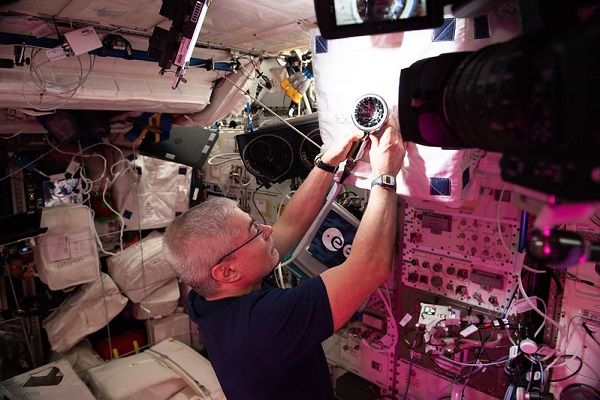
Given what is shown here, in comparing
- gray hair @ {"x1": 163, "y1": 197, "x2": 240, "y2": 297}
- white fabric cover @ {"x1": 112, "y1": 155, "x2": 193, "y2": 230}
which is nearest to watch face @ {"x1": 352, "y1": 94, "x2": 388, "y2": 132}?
gray hair @ {"x1": 163, "y1": 197, "x2": 240, "y2": 297}

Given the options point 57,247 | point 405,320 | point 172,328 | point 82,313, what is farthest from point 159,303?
point 405,320

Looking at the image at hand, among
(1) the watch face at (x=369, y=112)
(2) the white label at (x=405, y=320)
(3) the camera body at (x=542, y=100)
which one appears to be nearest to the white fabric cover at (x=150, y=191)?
(2) the white label at (x=405, y=320)

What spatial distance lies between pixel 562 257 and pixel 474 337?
6.33 feet

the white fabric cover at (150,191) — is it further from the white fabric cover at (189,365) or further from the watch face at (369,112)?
the watch face at (369,112)

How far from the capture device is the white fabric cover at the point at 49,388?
9.58ft

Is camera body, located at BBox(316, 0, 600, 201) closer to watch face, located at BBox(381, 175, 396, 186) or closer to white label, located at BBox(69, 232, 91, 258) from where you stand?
watch face, located at BBox(381, 175, 396, 186)

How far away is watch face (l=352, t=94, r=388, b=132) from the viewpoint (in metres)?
1.71

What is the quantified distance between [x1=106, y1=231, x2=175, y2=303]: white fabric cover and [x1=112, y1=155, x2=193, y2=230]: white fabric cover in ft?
0.87

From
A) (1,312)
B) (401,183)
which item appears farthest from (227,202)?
(1,312)

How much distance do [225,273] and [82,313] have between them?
9.28 feet

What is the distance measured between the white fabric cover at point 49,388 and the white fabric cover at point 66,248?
70 cm

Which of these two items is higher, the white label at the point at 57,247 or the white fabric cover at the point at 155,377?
the white label at the point at 57,247

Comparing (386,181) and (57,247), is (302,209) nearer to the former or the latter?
(386,181)

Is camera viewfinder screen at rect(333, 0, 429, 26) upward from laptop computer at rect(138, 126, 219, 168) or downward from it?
upward
